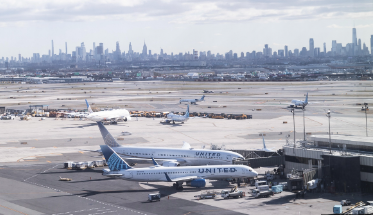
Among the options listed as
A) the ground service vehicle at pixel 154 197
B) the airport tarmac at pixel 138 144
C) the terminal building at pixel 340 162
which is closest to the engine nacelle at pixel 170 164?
the airport tarmac at pixel 138 144

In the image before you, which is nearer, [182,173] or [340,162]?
[340,162]

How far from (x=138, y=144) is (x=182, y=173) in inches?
1453

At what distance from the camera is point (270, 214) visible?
4541 cm

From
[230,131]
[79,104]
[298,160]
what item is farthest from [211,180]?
[79,104]

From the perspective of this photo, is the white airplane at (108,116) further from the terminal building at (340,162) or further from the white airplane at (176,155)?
the terminal building at (340,162)

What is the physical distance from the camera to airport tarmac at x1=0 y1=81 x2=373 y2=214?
49344 mm

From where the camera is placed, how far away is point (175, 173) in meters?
57.9

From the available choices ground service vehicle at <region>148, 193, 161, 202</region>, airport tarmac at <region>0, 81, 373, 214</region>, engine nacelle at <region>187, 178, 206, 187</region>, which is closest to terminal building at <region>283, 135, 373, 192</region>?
airport tarmac at <region>0, 81, 373, 214</region>

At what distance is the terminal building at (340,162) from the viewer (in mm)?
53469

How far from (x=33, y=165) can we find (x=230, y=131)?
4830 cm

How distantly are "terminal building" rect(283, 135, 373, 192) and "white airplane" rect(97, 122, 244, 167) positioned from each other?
31.3 ft

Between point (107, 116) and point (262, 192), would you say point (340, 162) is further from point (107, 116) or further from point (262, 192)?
point (107, 116)

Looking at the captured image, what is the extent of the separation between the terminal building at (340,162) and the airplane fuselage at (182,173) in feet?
21.9

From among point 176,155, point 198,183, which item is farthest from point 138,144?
point 198,183
